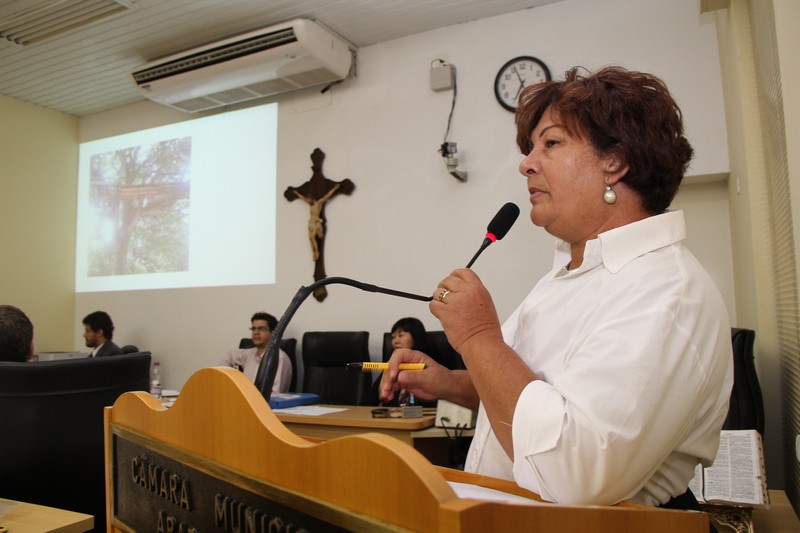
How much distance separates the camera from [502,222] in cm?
124

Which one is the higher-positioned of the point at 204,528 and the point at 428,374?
the point at 428,374

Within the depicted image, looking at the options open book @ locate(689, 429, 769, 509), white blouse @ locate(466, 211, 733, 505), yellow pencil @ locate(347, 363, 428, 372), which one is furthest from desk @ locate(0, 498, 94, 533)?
open book @ locate(689, 429, 769, 509)

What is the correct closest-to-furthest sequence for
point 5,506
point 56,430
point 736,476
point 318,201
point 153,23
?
point 5,506 < point 736,476 < point 56,430 < point 153,23 < point 318,201

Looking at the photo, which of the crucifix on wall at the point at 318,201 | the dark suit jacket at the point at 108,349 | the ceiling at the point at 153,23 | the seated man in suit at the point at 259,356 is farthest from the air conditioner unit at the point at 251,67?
the dark suit jacket at the point at 108,349

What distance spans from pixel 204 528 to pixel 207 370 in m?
0.19

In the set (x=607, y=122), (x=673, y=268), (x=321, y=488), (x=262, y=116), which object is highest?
(x=262, y=116)

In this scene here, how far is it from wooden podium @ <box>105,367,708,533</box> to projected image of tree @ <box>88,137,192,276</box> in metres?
4.61

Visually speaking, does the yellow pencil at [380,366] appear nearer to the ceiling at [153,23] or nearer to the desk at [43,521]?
the desk at [43,521]

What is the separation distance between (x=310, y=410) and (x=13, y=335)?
1.51m

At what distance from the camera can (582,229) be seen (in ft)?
3.26

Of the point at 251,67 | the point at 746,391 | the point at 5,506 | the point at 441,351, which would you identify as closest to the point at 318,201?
the point at 251,67

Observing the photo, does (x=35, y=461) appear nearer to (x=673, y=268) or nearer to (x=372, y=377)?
(x=673, y=268)

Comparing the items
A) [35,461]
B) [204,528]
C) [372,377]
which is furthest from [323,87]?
[204,528]

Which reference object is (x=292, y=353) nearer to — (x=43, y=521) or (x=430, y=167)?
(x=430, y=167)
